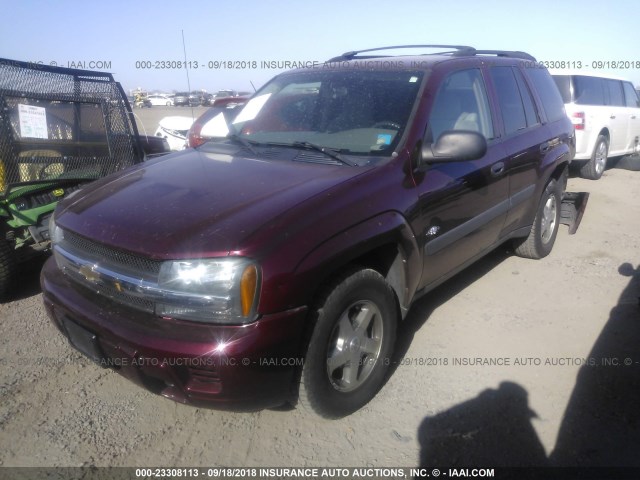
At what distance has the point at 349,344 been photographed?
243 cm

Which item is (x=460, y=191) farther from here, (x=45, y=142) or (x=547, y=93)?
(x=45, y=142)

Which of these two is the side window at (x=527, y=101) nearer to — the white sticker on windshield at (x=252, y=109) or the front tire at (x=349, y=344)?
the white sticker on windshield at (x=252, y=109)

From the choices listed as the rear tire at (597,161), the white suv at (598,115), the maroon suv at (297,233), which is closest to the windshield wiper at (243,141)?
the maroon suv at (297,233)

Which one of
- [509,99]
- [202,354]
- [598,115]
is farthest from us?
[598,115]

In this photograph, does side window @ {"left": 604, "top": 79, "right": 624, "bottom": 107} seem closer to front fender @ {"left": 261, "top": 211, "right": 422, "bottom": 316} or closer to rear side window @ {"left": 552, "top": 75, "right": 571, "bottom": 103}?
rear side window @ {"left": 552, "top": 75, "right": 571, "bottom": 103}

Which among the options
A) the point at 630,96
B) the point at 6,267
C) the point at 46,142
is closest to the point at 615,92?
the point at 630,96

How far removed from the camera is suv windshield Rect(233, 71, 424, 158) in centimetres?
282

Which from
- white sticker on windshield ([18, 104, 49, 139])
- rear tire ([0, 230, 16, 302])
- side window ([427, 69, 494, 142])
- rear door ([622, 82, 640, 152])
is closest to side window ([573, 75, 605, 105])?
rear door ([622, 82, 640, 152])

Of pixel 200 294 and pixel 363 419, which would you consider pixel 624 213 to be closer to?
pixel 363 419

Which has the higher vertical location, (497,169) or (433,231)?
(497,169)

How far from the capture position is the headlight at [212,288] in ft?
6.25

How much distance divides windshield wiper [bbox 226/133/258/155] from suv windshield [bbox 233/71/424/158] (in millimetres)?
37

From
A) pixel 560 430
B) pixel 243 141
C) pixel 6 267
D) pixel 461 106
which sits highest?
pixel 461 106

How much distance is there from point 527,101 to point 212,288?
327 centimetres
